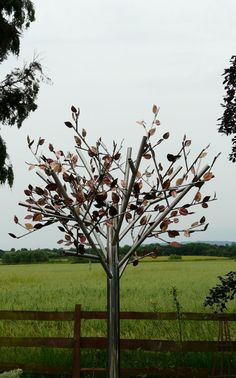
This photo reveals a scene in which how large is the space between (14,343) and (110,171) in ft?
13.6

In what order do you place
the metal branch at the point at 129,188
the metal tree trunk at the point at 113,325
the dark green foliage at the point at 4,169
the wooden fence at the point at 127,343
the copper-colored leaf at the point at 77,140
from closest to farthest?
the metal tree trunk at the point at 113,325
the metal branch at the point at 129,188
the copper-colored leaf at the point at 77,140
the wooden fence at the point at 127,343
the dark green foliage at the point at 4,169

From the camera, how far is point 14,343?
7941mm

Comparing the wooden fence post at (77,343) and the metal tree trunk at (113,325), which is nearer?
the metal tree trunk at (113,325)

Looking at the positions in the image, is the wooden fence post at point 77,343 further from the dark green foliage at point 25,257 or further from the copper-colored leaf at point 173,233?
the dark green foliage at point 25,257

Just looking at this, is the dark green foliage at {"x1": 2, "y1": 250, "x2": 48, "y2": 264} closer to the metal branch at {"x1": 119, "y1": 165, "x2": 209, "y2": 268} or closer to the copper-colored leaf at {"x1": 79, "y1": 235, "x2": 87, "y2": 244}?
the copper-colored leaf at {"x1": 79, "y1": 235, "x2": 87, "y2": 244}

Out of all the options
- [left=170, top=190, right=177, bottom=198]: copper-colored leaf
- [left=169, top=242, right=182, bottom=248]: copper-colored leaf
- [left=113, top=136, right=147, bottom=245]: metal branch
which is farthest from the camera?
[left=169, top=242, right=182, bottom=248]: copper-colored leaf

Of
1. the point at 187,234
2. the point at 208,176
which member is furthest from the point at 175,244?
the point at 208,176

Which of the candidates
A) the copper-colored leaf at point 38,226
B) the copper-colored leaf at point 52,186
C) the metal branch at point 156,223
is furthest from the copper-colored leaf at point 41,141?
the metal branch at point 156,223

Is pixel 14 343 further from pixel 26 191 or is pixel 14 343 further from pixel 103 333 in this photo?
pixel 26 191

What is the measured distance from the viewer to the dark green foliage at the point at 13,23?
1258cm

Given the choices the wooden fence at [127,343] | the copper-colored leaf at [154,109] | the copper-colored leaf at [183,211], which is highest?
the copper-colored leaf at [154,109]

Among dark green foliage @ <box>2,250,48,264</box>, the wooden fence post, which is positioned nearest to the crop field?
the wooden fence post

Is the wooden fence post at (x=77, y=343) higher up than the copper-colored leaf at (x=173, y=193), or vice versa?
the copper-colored leaf at (x=173, y=193)

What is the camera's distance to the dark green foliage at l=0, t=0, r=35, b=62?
12578 millimetres
